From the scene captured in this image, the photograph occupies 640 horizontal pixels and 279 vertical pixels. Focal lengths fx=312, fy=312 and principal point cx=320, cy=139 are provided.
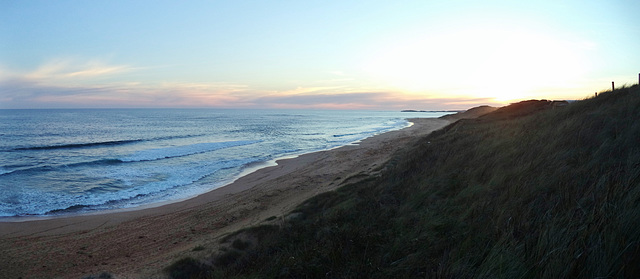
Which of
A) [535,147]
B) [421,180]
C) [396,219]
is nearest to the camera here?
[396,219]

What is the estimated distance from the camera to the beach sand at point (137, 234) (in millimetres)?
7703

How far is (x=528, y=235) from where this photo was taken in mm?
3438

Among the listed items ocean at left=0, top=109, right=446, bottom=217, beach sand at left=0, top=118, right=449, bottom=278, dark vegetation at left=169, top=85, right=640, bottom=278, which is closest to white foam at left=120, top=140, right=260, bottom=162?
ocean at left=0, top=109, right=446, bottom=217

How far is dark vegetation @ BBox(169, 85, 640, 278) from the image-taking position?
2975 millimetres

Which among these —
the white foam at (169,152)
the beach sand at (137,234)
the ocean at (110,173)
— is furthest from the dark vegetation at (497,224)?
the white foam at (169,152)

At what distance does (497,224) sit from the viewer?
4094 mm

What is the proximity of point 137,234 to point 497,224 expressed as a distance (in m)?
10.5

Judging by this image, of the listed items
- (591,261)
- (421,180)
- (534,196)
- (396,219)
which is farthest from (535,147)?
(591,261)

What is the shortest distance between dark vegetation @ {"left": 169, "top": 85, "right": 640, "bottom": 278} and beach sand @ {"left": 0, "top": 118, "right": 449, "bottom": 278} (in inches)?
64.9

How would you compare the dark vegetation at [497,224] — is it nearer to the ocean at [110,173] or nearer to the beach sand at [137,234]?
the beach sand at [137,234]

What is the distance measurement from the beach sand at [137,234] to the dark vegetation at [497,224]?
1.65 meters

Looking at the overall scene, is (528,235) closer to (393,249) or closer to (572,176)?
(393,249)

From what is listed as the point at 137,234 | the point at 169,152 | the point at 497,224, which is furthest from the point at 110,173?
the point at 497,224

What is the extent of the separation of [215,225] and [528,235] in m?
9.41
